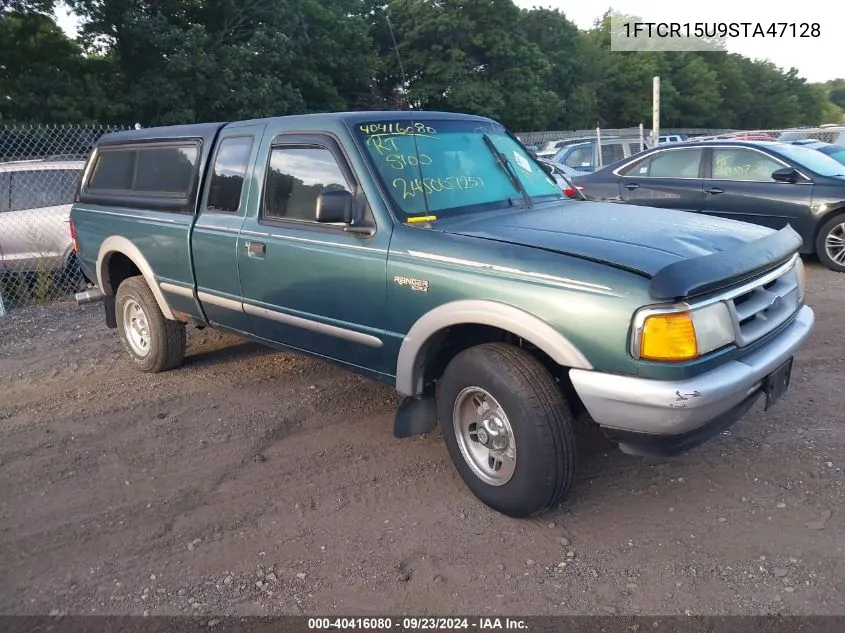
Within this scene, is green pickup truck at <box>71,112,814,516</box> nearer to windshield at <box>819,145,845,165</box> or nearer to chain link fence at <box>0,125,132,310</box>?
chain link fence at <box>0,125,132,310</box>

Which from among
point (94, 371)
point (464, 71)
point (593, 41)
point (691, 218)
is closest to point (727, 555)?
point (691, 218)

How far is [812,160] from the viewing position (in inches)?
335

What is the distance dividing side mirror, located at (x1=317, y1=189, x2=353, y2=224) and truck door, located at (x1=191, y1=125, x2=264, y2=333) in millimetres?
1059

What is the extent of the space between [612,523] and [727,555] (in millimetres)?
517

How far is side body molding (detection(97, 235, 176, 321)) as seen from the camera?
5348mm

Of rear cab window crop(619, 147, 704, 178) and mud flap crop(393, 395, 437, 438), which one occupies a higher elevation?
rear cab window crop(619, 147, 704, 178)

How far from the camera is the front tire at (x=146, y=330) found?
556 centimetres

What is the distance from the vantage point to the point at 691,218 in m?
3.86

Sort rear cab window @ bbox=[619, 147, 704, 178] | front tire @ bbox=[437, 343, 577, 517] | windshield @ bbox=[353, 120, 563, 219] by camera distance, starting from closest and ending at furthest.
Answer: front tire @ bbox=[437, 343, 577, 517] < windshield @ bbox=[353, 120, 563, 219] < rear cab window @ bbox=[619, 147, 704, 178]

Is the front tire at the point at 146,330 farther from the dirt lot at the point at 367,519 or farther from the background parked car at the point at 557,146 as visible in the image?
the background parked car at the point at 557,146

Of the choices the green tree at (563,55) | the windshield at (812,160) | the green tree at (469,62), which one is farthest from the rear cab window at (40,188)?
the green tree at (563,55)

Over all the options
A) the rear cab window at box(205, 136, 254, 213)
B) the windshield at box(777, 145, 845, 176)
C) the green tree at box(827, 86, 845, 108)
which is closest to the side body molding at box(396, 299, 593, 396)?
the rear cab window at box(205, 136, 254, 213)

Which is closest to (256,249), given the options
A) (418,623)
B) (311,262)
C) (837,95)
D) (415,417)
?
(311,262)

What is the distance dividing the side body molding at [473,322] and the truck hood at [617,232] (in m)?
0.35
